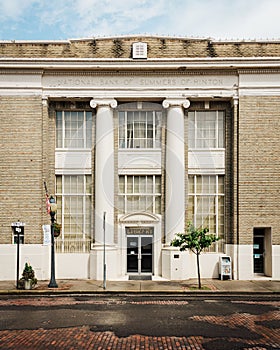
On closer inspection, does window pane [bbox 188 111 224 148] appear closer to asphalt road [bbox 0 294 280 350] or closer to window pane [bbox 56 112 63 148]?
window pane [bbox 56 112 63 148]

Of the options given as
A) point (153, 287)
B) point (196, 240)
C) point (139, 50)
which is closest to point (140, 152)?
point (139, 50)

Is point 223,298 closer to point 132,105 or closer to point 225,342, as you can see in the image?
point 225,342

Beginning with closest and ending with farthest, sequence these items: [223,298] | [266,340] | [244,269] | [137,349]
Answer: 1. [137,349]
2. [266,340]
3. [223,298]
4. [244,269]

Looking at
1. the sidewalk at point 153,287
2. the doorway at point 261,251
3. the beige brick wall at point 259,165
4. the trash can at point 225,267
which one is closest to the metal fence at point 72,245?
the sidewalk at point 153,287

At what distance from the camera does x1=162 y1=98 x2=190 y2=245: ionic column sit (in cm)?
2525

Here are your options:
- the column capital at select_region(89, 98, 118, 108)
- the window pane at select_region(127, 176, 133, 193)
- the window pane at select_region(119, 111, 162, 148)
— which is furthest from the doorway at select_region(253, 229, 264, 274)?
the column capital at select_region(89, 98, 118, 108)

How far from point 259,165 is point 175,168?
13.9 ft

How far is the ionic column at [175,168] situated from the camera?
25.2 metres

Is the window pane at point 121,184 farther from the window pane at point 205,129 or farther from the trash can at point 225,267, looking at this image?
the trash can at point 225,267

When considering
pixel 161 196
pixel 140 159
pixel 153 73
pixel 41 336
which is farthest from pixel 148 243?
pixel 41 336

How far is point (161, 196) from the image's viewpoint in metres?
25.8

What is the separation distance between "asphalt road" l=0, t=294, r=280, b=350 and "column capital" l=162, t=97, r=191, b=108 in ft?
32.4

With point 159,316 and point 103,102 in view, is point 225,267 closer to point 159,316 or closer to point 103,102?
point 159,316

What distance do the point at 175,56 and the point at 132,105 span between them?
3.36 m
